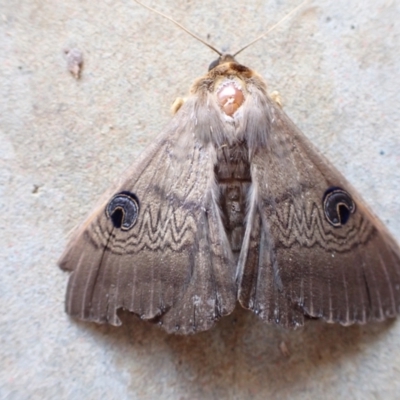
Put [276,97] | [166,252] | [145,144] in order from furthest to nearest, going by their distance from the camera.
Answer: [145,144], [276,97], [166,252]

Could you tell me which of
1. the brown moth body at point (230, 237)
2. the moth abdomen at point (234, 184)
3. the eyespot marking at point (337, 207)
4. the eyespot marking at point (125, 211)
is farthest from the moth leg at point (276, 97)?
the eyespot marking at point (125, 211)

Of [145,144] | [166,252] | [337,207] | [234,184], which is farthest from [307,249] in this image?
[145,144]

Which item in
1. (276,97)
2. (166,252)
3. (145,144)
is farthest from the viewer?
(145,144)

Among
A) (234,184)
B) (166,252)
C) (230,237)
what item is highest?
(234,184)

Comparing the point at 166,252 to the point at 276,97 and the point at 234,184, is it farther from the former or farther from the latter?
the point at 276,97

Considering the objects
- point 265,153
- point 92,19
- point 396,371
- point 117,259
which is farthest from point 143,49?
point 396,371

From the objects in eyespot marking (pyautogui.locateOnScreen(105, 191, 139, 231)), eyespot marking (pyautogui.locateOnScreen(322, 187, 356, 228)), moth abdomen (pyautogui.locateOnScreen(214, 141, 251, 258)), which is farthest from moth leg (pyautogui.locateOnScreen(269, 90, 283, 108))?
eyespot marking (pyautogui.locateOnScreen(105, 191, 139, 231))

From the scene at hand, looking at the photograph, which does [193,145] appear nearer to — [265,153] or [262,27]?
[265,153]

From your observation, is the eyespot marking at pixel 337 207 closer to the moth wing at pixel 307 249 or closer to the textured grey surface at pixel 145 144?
the moth wing at pixel 307 249
